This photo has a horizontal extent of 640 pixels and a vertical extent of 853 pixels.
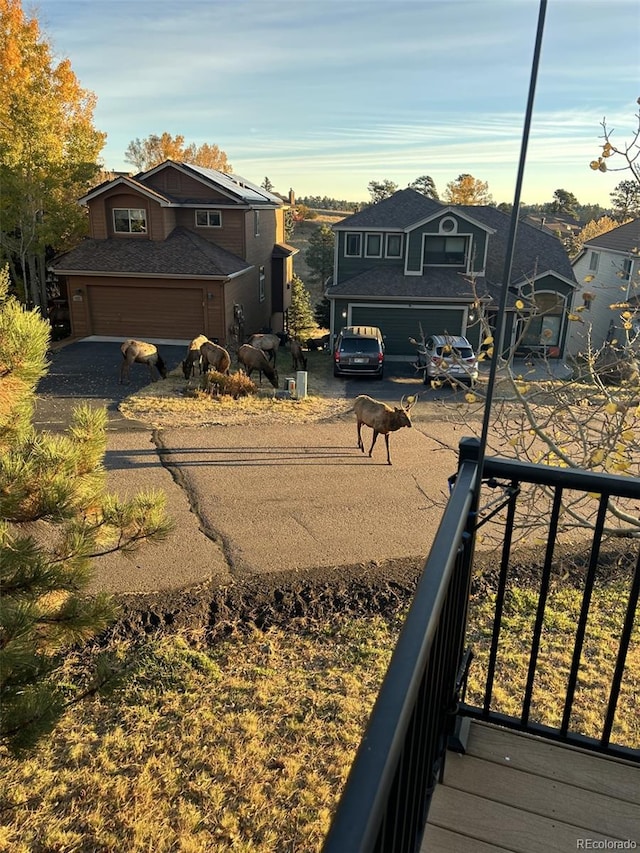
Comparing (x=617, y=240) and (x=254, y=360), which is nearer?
(x=254, y=360)

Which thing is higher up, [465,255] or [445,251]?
[445,251]

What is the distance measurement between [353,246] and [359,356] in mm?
7250

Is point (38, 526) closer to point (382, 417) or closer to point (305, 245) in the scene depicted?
point (382, 417)

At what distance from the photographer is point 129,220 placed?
23922 mm

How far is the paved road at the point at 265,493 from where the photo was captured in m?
8.47

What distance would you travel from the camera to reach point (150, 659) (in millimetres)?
6305

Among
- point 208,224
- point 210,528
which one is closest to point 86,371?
point 208,224

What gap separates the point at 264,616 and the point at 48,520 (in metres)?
4.10

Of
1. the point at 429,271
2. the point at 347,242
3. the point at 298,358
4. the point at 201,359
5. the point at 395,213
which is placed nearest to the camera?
the point at 201,359

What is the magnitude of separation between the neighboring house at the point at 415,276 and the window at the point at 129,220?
25.3 feet

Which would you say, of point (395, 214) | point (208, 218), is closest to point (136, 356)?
point (208, 218)

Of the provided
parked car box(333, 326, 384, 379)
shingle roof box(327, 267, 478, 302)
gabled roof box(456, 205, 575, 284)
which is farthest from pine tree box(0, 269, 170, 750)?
gabled roof box(456, 205, 575, 284)

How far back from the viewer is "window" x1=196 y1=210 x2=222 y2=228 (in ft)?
80.7

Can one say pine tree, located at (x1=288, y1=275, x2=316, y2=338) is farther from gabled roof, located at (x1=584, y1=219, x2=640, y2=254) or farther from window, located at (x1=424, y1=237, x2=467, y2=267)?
gabled roof, located at (x1=584, y1=219, x2=640, y2=254)
